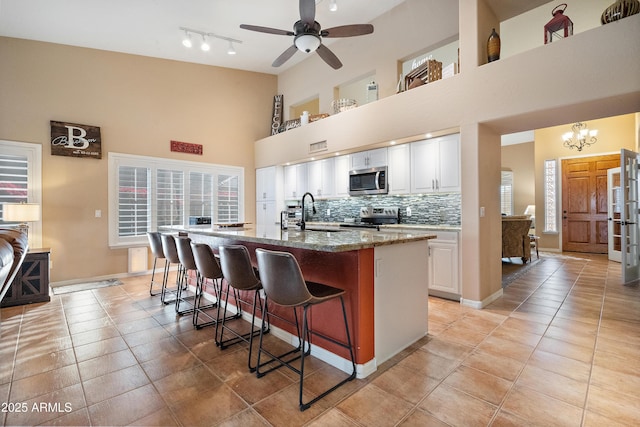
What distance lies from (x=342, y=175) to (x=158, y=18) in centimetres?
371

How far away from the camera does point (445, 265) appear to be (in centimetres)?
375

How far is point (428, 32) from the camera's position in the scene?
423 cm

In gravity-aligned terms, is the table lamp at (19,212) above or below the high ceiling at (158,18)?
below

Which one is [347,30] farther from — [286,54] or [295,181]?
[295,181]

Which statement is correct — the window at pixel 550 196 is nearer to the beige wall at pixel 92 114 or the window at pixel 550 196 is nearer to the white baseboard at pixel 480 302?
the white baseboard at pixel 480 302

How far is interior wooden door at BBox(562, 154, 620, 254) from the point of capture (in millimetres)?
6906

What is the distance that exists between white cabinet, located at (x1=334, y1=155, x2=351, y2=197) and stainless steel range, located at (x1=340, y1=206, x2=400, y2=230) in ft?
1.63

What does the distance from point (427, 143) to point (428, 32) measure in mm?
1635

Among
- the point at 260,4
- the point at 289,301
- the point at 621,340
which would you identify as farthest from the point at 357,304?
the point at 260,4

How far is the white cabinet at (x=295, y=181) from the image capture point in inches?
240

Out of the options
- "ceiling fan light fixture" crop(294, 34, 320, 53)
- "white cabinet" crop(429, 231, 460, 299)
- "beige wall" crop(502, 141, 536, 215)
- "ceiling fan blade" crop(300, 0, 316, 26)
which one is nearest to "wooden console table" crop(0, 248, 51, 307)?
"ceiling fan light fixture" crop(294, 34, 320, 53)

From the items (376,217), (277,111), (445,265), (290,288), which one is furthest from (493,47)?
(277,111)

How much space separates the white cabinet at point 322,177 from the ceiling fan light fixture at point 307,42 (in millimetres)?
2533

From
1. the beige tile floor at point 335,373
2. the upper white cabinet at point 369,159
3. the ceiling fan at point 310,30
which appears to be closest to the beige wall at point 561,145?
the beige tile floor at point 335,373
